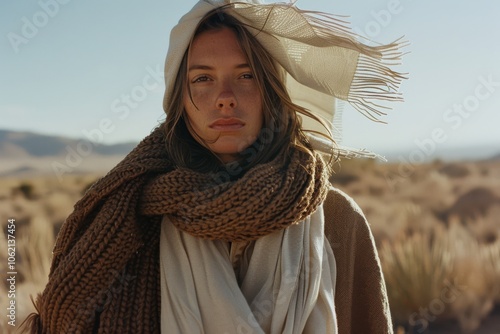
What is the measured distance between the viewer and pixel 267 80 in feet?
7.66

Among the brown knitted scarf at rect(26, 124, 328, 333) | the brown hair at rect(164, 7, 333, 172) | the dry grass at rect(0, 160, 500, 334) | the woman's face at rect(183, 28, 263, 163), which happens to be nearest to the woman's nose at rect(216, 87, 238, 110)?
the woman's face at rect(183, 28, 263, 163)

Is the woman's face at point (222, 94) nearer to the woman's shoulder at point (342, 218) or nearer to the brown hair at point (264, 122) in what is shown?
the brown hair at point (264, 122)

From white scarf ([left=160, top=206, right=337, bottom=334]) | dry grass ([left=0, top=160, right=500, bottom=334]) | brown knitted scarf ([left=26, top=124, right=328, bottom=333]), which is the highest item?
brown knitted scarf ([left=26, top=124, right=328, bottom=333])

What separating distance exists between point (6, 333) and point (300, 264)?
214 cm

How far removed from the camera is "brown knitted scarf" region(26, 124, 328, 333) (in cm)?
210

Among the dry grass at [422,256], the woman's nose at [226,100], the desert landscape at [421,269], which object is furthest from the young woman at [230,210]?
the dry grass at [422,256]

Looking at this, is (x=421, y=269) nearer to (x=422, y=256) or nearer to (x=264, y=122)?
(x=422, y=256)

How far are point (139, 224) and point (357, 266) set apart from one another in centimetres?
82

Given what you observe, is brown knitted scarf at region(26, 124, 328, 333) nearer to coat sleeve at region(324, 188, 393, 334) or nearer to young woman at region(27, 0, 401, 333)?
young woman at region(27, 0, 401, 333)

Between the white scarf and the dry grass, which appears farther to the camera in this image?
the dry grass

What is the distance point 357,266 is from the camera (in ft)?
8.17

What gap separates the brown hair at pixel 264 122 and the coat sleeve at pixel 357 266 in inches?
10.9

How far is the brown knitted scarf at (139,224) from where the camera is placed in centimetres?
210

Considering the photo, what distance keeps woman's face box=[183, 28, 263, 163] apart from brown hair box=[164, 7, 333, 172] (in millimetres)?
24
